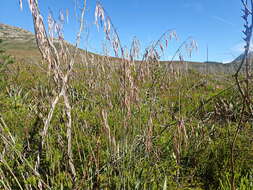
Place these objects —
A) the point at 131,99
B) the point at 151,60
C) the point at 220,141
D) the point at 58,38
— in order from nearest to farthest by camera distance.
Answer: the point at 131,99
the point at 58,38
the point at 151,60
the point at 220,141

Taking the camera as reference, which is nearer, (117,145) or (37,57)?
(117,145)

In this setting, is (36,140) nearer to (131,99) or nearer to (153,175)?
(153,175)

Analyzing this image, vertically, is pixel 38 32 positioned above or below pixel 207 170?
above

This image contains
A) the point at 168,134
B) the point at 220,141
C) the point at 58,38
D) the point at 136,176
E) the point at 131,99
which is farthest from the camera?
the point at 168,134

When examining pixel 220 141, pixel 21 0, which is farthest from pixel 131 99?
pixel 220 141

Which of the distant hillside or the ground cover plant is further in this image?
the distant hillside

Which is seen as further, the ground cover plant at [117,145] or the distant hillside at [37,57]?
the distant hillside at [37,57]

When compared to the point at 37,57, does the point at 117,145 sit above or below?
below

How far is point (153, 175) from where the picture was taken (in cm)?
157

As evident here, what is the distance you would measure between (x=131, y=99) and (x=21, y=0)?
2.64 feet

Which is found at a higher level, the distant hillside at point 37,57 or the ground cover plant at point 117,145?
the distant hillside at point 37,57

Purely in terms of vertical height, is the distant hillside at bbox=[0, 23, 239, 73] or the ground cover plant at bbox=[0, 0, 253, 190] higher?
the distant hillside at bbox=[0, 23, 239, 73]

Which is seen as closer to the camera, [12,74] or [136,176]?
[136,176]

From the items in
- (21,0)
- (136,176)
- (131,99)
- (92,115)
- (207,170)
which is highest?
(21,0)
